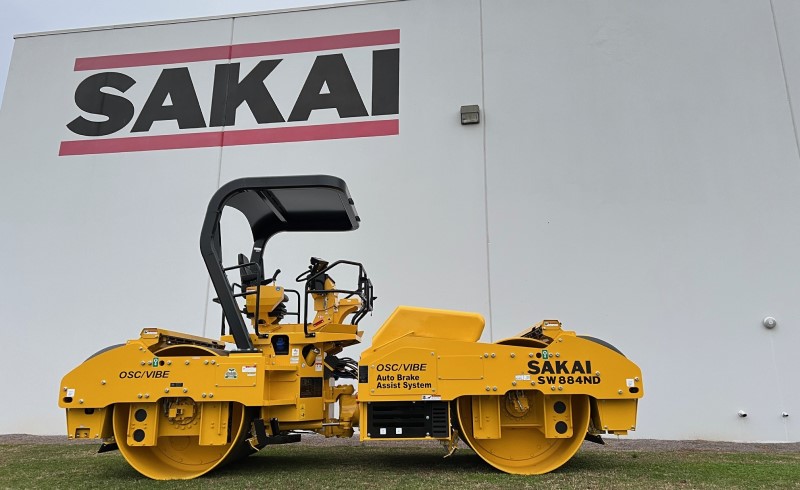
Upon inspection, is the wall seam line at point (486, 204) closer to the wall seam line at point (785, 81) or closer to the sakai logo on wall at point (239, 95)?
the sakai logo on wall at point (239, 95)

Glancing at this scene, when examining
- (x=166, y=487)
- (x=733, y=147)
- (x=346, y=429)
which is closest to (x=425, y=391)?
(x=346, y=429)

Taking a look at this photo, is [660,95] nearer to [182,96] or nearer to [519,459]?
[519,459]

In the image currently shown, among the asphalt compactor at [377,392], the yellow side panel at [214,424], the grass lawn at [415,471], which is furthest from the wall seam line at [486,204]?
the yellow side panel at [214,424]

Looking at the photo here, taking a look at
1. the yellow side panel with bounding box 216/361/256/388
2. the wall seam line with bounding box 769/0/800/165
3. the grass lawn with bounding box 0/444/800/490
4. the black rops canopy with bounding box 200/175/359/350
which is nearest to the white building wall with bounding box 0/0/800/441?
the wall seam line with bounding box 769/0/800/165

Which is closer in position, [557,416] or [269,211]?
[557,416]

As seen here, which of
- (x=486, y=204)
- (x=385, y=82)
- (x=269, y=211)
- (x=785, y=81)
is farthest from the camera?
(x=385, y=82)

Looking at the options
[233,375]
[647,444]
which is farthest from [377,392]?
[647,444]

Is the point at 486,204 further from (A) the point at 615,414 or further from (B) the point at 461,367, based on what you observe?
(A) the point at 615,414

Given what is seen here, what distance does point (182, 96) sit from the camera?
10773 millimetres

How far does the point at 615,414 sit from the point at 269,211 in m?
3.98

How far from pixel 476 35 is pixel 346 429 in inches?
291

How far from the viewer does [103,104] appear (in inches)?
432

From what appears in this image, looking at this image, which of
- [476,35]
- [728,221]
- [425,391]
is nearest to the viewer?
[425,391]

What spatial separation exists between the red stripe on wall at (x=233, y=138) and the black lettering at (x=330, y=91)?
286 mm
